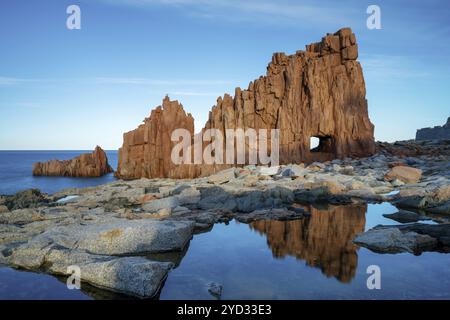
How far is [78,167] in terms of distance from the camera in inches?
2645

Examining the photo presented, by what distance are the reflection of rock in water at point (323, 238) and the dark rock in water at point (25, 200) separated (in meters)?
13.2

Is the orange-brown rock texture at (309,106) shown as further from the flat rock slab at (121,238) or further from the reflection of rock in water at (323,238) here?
the flat rock slab at (121,238)

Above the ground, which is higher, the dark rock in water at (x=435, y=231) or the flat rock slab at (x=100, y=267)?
the dark rock in water at (x=435, y=231)

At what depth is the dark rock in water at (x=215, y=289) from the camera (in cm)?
688

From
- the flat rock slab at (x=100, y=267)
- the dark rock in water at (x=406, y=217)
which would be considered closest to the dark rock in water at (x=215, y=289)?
the flat rock slab at (x=100, y=267)

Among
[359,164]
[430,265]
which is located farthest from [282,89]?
[430,265]

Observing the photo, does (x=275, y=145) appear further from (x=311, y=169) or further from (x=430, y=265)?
(x=430, y=265)

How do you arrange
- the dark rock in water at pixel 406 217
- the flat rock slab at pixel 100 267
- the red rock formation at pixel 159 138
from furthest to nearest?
the red rock formation at pixel 159 138
the dark rock in water at pixel 406 217
the flat rock slab at pixel 100 267

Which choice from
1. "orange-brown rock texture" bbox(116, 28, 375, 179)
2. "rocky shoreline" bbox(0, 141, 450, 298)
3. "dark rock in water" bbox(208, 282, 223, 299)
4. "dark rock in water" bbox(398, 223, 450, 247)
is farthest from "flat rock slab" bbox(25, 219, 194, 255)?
"orange-brown rock texture" bbox(116, 28, 375, 179)

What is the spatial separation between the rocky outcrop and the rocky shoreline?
241 ft

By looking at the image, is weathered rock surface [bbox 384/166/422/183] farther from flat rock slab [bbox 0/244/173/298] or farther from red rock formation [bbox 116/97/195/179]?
red rock formation [bbox 116/97/195/179]

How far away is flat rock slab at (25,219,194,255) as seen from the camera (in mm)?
9625

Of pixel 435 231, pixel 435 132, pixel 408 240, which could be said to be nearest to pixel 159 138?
pixel 435 231

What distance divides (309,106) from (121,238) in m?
30.9
